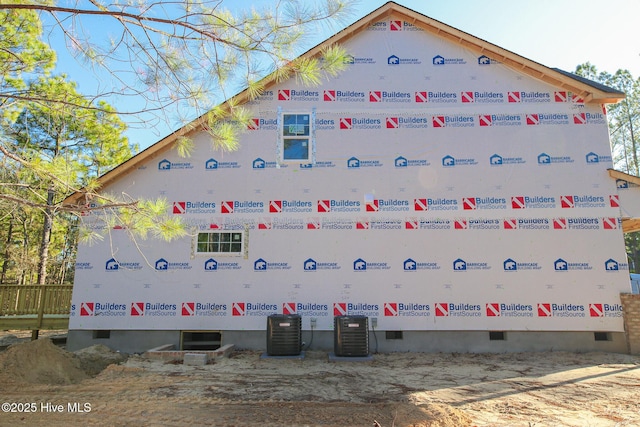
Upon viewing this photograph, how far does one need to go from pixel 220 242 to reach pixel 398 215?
4.71 meters

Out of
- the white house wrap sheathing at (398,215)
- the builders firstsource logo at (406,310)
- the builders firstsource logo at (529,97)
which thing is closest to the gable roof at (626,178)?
the white house wrap sheathing at (398,215)

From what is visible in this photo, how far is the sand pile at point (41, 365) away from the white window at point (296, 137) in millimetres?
6555

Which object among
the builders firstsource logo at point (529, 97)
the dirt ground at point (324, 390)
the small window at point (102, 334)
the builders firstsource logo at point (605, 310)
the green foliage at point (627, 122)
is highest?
the green foliage at point (627, 122)

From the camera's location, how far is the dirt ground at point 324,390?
4.89 m

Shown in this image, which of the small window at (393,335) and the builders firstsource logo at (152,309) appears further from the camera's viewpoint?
the builders firstsource logo at (152,309)

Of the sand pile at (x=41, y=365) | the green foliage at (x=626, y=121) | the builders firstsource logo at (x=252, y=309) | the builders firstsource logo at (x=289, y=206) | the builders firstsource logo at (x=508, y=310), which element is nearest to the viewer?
the sand pile at (x=41, y=365)

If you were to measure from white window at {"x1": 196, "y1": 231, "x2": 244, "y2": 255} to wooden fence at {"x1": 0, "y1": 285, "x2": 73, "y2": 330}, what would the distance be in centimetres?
482

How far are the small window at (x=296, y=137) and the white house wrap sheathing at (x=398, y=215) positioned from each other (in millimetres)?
211

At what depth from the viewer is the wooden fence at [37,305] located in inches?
417

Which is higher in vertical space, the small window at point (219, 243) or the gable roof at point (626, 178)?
the gable roof at point (626, 178)

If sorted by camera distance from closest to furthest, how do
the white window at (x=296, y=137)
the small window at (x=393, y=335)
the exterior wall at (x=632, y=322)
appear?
the exterior wall at (x=632, y=322) < the small window at (x=393, y=335) < the white window at (x=296, y=137)

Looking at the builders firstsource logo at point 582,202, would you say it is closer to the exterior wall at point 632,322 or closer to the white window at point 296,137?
the exterior wall at point 632,322

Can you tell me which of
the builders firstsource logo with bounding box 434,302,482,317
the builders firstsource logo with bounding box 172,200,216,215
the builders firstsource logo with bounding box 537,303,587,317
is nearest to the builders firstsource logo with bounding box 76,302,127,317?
the builders firstsource logo with bounding box 172,200,216,215

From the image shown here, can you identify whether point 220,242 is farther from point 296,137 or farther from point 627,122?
point 627,122
